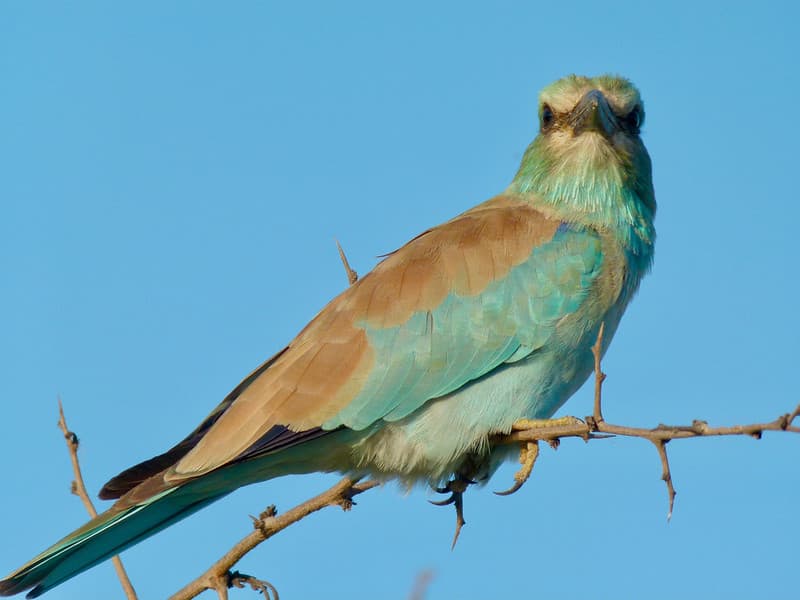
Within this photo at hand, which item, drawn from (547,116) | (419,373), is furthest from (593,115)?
(419,373)

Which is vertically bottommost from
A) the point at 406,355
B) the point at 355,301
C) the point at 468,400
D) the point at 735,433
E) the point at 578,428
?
the point at 735,433

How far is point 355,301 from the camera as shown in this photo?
520 cm

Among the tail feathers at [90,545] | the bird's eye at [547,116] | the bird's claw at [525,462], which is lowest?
the bird's claw at [525,462]

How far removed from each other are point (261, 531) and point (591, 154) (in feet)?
8.97

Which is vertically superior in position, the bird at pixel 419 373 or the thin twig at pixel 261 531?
the bird at pixel 419 373

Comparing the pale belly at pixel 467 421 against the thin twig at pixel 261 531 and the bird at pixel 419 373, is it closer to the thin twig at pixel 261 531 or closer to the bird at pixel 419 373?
the bird at pixel 419 373

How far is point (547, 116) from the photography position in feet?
19.4

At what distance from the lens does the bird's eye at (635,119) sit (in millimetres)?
5883

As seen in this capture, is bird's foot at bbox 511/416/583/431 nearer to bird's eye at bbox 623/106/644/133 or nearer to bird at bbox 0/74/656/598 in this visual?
bird at bbox 0/74/656/598

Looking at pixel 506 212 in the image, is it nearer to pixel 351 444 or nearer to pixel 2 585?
pixel 351 444

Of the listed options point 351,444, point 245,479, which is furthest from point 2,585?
point 351,444

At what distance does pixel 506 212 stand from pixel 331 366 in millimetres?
1237

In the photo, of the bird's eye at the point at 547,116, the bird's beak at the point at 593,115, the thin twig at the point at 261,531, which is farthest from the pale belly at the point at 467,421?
the bird's eye at the point at 547,116

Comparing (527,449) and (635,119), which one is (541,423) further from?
(635,119)
